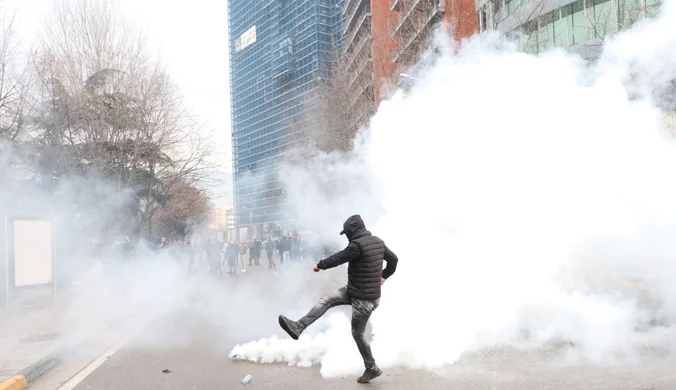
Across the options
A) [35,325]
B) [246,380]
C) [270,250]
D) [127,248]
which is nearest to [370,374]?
[246,380]

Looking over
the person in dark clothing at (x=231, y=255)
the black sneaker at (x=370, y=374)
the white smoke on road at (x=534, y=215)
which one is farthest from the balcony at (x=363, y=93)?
the black sneaker at (x=370, y=374)

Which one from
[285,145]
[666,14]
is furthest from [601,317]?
[285,145]

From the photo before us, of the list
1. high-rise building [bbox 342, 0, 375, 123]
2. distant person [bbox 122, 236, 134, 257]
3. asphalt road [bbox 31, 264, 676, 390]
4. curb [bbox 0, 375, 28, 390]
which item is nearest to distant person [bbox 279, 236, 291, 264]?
high-rise building [bbox 342, 0, 375, 123]

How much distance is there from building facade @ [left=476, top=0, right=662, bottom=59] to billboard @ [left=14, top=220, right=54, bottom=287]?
38.7 ft

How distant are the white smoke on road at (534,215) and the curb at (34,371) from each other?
216cm

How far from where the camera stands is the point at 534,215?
6.35 metres

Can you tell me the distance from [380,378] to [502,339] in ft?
5.27

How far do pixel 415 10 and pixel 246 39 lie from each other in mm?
18864

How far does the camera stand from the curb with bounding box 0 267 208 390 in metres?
5.33

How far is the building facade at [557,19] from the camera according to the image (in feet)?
39.0

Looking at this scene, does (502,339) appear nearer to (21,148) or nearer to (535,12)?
(21,148)

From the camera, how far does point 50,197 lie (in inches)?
475

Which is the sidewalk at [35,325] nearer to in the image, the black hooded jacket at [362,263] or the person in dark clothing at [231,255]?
the black hooded jacket at [362,263]

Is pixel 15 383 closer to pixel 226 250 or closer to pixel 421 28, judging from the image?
pixel 226 250
